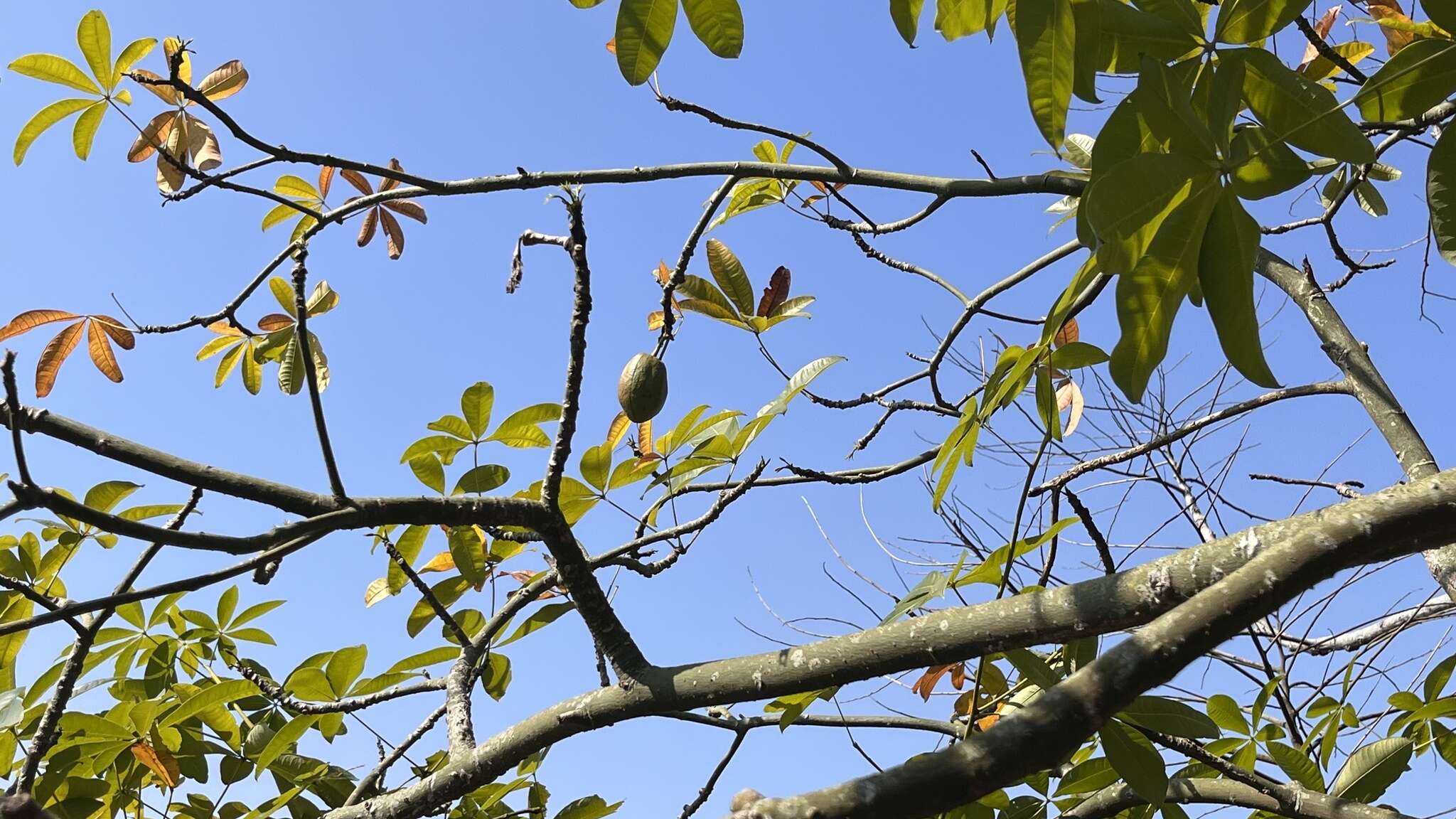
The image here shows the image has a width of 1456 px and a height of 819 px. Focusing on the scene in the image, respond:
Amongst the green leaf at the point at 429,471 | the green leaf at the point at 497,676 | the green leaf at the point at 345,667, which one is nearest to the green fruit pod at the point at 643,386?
the green leaf at the point at 429,471

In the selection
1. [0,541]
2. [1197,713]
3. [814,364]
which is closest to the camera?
[1197,713]

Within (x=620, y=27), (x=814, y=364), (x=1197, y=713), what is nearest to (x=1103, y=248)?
(x=620, y=27)

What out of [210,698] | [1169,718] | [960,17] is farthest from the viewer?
[210,698]

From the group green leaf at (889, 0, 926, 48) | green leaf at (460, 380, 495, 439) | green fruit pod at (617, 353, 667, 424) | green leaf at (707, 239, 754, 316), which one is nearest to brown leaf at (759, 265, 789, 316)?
green leaf at (707, 239, 754, 316)

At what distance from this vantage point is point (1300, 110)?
1.08 meters

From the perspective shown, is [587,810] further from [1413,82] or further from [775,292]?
[1413,82]

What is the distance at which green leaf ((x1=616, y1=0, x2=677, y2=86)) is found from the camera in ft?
4.39

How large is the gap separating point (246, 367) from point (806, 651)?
213cm

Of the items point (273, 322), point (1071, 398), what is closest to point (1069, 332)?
point (1071, 398)

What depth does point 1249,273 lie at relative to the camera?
42.1 inches

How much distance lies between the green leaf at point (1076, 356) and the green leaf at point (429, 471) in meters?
1.21

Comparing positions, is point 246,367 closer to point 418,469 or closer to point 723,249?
point 418,469

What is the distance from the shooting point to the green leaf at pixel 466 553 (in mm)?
2080

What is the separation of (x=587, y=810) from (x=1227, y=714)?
1.42m
